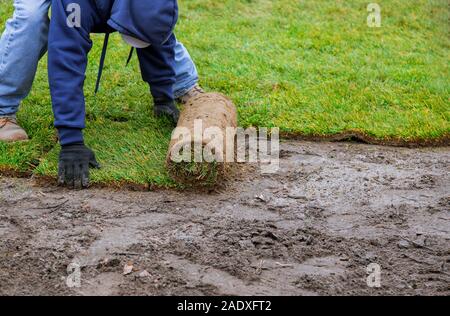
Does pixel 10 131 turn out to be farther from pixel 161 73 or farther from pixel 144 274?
pixel 144 274

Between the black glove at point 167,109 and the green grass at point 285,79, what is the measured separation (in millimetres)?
76

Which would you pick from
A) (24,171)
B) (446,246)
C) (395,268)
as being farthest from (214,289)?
(24,171)

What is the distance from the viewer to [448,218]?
385cm

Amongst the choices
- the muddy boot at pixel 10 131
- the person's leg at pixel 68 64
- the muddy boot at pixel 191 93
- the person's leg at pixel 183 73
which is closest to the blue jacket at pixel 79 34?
the person's leg at pixel 68 64

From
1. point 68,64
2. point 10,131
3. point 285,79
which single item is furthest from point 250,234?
point 285,79

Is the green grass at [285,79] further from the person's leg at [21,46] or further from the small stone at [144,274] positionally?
the small stone at [144,274]

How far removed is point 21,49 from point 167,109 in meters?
0.99

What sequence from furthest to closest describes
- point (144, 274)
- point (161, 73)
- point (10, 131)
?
point (161, 73) → point (10, 131) → point (144, 274)

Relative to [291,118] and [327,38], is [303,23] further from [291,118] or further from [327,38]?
[291,118]

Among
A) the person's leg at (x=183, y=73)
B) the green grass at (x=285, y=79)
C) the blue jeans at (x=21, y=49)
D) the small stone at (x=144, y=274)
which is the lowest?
the green grass at (x=285, y=79)

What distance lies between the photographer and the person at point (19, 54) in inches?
173

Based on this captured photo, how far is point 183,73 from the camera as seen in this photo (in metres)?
5.20

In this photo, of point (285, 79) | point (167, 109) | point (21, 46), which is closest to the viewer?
point (21, 46)

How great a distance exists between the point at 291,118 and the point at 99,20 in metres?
1.49
